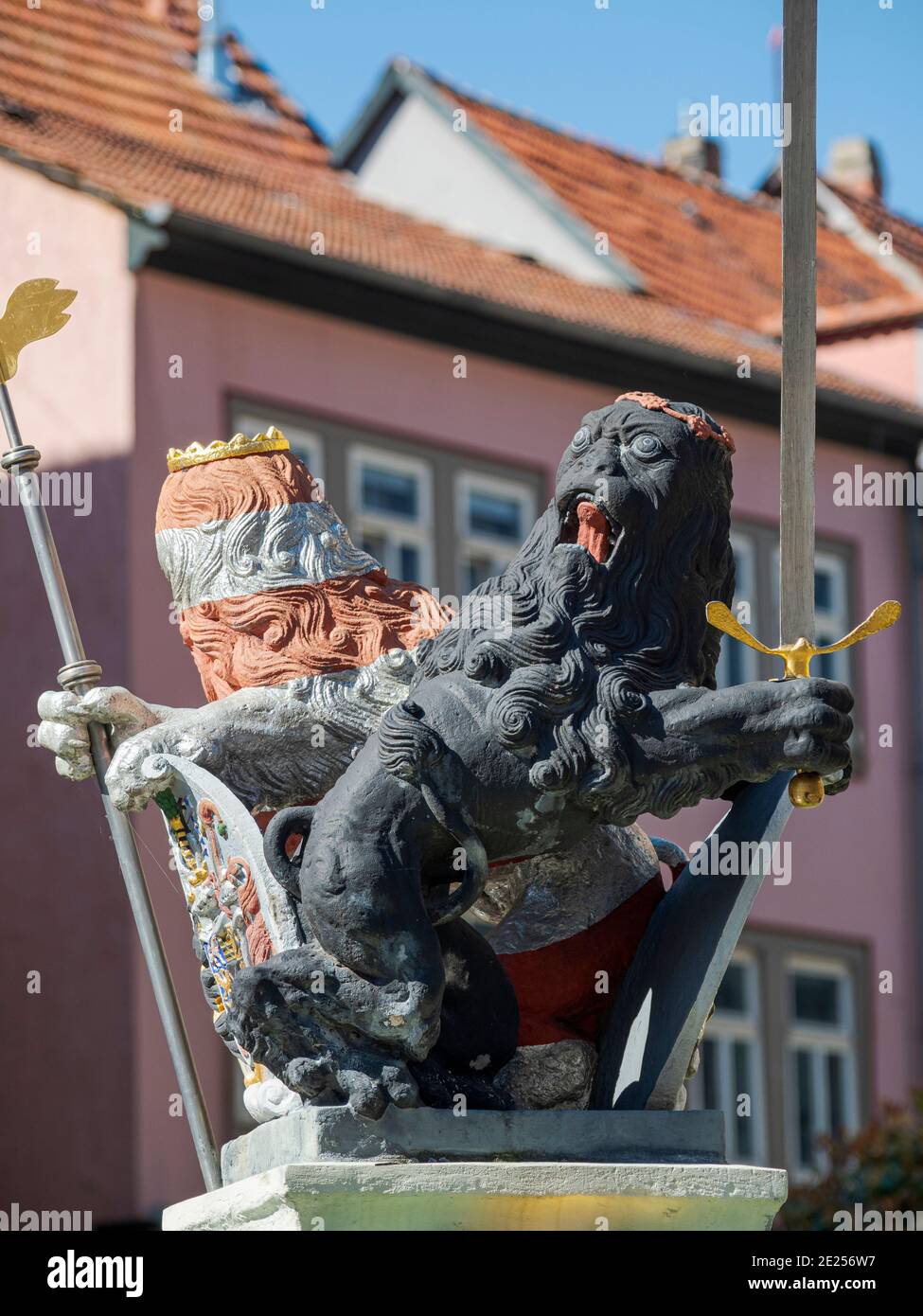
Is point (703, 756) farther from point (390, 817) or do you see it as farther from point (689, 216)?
point (689, 216)

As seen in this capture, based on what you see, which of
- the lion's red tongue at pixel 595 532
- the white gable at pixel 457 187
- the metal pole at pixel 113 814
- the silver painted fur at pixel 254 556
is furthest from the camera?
the white gable at pixel 457 187

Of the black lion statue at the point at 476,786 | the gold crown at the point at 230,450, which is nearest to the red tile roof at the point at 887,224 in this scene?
the gold crown at the point at 230,450

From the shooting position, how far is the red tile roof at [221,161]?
642 inches

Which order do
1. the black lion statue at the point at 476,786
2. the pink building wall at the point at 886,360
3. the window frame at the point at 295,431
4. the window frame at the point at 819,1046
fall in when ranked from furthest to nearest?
the pink building wall at the point at 886,360 < the window frame at the point at 819,1046 < the window frame at the point at 295,431 < the black lion statue at the point at 476,786

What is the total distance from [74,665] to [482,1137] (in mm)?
1268

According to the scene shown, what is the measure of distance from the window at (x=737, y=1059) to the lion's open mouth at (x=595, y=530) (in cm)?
1263

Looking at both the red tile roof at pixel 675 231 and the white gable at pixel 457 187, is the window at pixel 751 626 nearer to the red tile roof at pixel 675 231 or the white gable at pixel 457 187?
the red tile roof at pixel 675 231

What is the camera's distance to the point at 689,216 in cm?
2180

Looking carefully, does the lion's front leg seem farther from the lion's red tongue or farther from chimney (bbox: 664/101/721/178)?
chimney (bbox: 664/101/721/178)

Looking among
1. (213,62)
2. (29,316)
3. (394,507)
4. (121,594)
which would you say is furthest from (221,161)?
(29,316)

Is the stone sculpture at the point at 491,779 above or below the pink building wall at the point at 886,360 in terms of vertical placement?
below

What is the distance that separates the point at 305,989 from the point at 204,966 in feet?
1.90

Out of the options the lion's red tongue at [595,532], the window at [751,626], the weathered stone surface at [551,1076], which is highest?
the window at [751,626]
